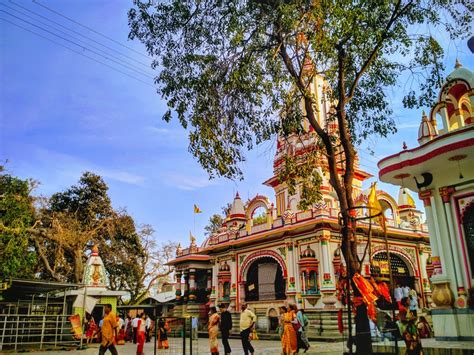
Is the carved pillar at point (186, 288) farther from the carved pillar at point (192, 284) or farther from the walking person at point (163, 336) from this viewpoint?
the walking person at point (163, 336)

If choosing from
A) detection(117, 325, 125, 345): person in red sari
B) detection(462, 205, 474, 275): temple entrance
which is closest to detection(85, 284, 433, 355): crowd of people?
detection(462, 205, 474, 275): temple entrance

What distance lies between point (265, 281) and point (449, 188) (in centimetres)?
1278

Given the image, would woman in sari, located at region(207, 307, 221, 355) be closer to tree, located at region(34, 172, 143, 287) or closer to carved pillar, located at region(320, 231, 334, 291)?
carved pillar, located at region(320, 231, 334, 291)

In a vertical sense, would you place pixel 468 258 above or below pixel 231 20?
below

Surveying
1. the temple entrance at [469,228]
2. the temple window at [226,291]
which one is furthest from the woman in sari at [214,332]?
the temple window at [226,291]

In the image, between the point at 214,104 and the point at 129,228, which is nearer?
the point at 214,104

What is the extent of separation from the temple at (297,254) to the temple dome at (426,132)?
5535mm

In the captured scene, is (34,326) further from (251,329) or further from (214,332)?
(251,329)

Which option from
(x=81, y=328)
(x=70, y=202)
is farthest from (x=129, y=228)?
(x=81, y=328)

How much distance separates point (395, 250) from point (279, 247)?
6.45 meters

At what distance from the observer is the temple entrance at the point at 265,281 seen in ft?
75.4

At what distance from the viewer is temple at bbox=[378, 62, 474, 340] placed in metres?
11.8

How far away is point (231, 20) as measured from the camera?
9820mm

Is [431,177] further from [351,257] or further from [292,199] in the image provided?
[292,199]
